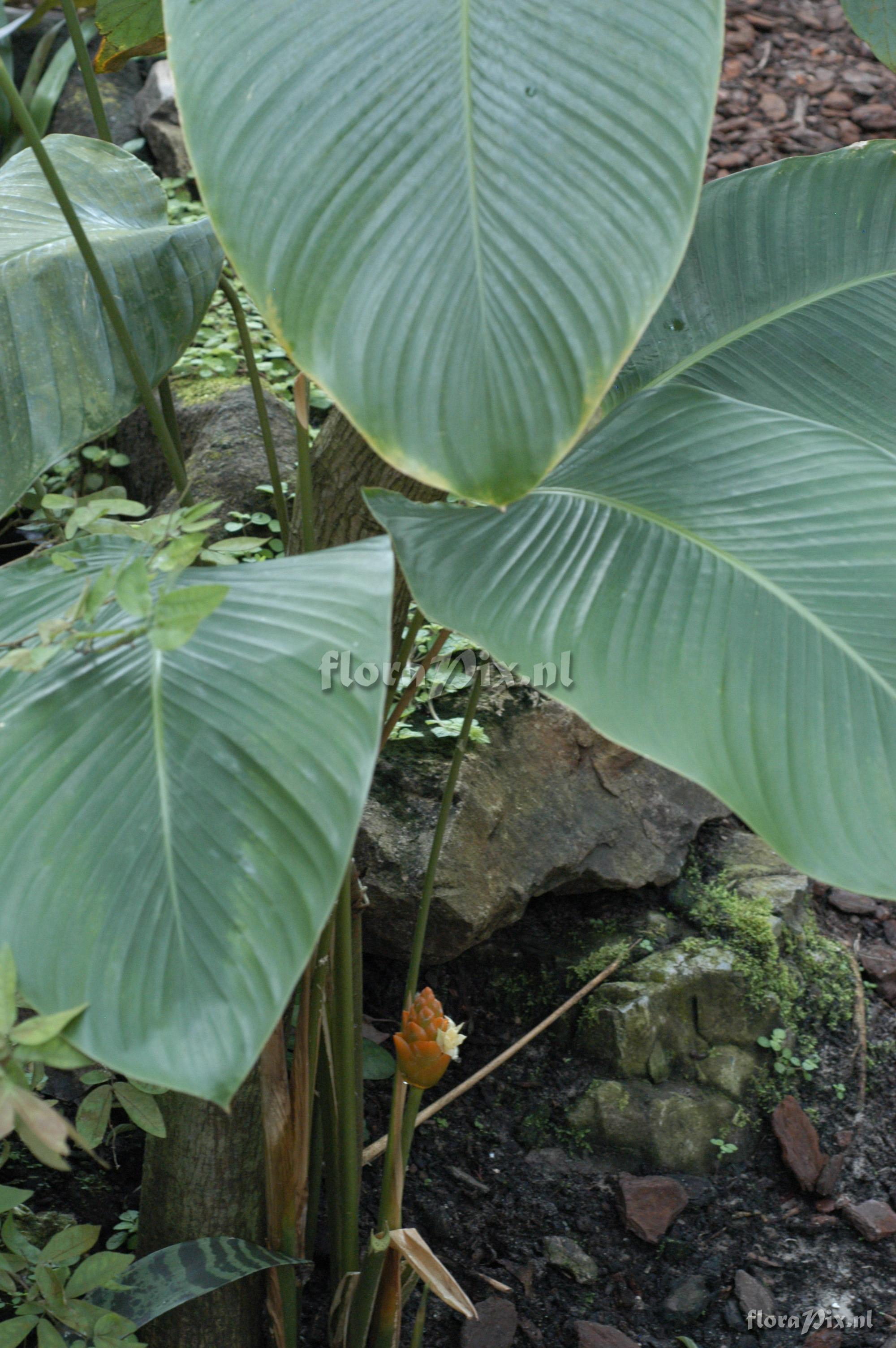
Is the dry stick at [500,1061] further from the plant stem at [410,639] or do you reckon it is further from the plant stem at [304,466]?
the plant stem at [304,466]

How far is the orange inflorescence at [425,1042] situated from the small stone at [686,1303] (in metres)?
0.63

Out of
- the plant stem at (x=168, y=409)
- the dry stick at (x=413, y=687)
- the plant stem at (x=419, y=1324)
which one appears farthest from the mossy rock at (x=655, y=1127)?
the plant stem at (x=168, y=409)

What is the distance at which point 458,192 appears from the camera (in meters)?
0.59

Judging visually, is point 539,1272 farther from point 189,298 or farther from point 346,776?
point 189,298

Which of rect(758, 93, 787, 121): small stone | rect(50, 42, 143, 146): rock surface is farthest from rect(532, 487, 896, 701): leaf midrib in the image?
rect(758, 93, 787, 121): small stone

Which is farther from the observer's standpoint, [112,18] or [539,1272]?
[539,1272]

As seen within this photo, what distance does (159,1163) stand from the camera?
41.3 inches

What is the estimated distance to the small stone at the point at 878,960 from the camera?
5.67 feet

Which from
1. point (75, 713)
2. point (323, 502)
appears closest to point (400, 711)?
point (323, 502)

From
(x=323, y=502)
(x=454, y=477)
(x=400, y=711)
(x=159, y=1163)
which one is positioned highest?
(x=454, y=477)

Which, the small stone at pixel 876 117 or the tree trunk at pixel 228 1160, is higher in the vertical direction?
the small stone at pixel 876 117

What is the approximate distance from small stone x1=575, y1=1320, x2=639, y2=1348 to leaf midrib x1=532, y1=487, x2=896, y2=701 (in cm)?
98

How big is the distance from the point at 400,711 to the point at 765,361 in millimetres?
490

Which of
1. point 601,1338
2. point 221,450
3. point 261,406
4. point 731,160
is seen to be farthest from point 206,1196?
point 731,160
